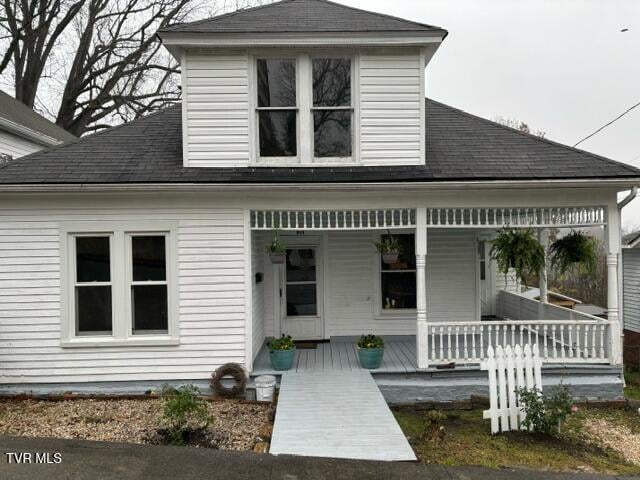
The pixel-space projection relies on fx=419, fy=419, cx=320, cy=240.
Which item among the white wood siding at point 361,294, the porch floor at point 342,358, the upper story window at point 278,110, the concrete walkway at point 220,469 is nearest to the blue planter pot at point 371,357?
the porch floor at point 342,358

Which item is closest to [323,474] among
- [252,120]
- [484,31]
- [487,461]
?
[487,461]

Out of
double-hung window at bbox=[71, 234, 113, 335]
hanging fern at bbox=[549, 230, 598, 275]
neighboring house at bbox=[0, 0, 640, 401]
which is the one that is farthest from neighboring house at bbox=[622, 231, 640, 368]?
double-hung window at bbox=[71, 234, 113, 335]

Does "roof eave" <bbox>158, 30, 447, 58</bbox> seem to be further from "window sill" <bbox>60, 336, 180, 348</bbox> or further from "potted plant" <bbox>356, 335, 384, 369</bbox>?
"potted plant" <bbox>356, 335, 384, 369</bbox>

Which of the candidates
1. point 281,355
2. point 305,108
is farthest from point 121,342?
point 305,108

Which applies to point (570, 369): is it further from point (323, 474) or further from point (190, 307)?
point (190, 307)

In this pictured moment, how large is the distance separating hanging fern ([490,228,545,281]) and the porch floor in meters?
2.19

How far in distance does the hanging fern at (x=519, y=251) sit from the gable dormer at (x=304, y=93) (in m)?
1.80

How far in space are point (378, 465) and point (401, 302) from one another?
4.84 meters

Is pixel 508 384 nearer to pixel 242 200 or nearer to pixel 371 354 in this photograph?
pixel 371 354

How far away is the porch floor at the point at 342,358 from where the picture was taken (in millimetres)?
6734

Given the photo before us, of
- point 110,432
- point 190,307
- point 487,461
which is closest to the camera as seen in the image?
point 487,461

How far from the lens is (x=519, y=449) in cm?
475

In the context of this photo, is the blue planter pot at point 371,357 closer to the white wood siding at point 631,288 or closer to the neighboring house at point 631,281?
the neighboring house at point 631,281

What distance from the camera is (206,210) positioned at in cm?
652
